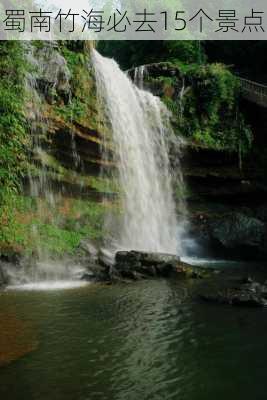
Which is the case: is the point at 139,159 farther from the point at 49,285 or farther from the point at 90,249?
the point at 49,285

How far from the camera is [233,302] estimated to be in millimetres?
9688

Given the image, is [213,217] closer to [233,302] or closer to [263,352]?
[233,302]

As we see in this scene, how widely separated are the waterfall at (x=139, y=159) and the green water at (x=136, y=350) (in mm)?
6763

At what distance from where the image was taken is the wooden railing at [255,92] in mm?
20281

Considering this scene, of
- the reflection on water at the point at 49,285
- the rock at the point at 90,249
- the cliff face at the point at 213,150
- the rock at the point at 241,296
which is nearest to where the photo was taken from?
the rock at the point at 241,296

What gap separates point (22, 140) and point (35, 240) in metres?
3.05

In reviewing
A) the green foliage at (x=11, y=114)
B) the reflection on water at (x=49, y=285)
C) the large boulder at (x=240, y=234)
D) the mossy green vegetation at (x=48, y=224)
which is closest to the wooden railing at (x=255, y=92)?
the large boulder at (x=240, y=234)

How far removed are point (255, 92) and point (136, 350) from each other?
52.8 feet

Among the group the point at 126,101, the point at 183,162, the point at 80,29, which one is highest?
the point at 80,29

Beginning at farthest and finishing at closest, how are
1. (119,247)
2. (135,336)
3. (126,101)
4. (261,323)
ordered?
1. (126,101)
2. (119,247)
3. (261,323)
4. (135,336)

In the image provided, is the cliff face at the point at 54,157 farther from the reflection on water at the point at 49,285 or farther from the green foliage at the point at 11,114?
the reflection on water at the point at 49,285

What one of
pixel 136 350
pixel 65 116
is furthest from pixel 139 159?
pixel 136 350

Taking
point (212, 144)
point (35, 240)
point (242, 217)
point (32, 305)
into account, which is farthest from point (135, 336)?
point (212, 144)

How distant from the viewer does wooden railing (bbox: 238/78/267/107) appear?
66.5 ft
